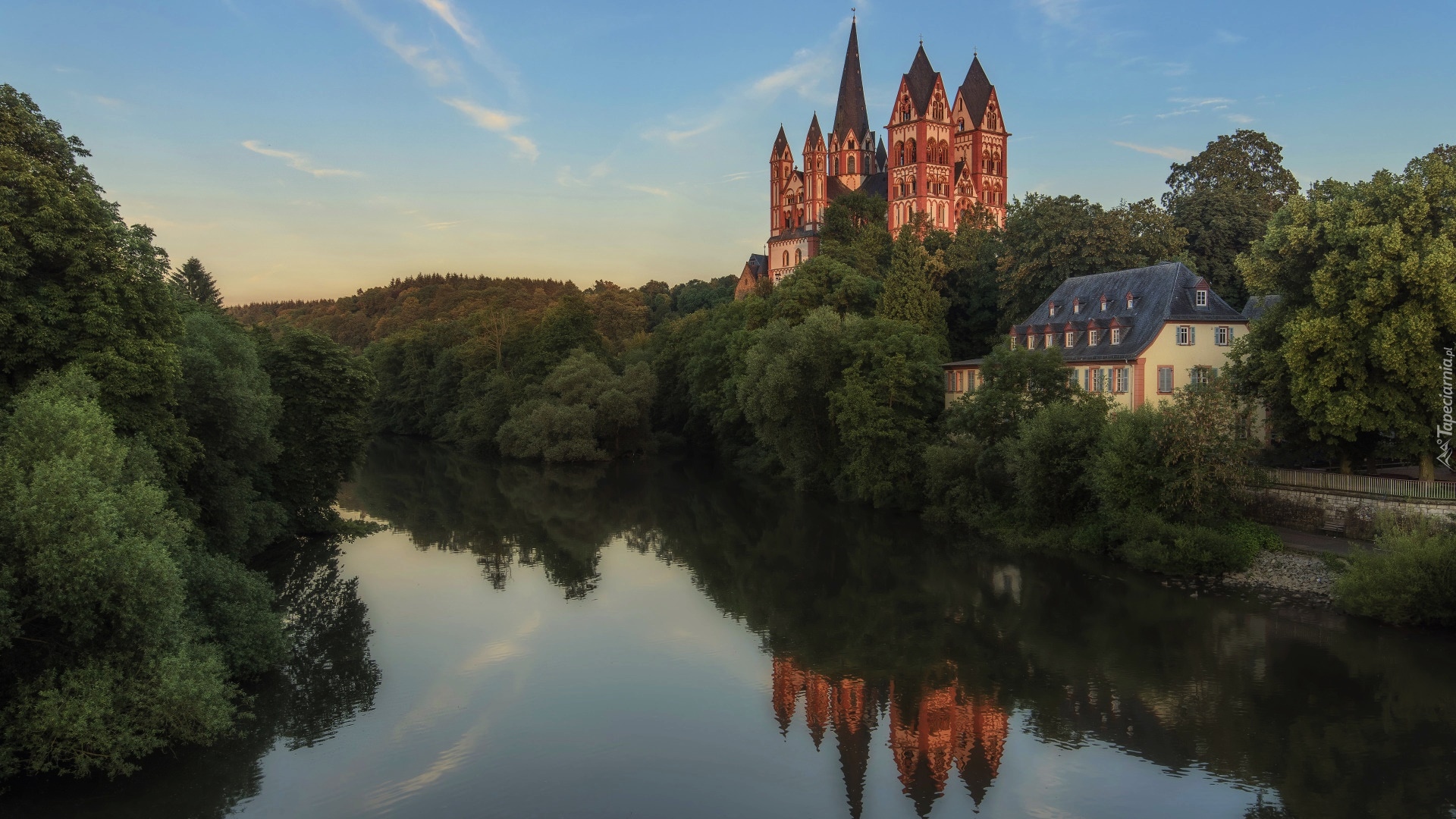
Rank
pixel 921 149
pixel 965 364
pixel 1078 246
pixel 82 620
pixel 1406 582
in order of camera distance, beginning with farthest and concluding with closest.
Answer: pixel 921 149 → pixel 1078 246 → pixel 965 364 → pixel 1406 582 → pixel 82 620

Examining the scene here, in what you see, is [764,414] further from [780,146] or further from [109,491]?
[780,146]

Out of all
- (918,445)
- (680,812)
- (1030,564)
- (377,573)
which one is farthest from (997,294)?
(680,812)

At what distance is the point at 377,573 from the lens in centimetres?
3200

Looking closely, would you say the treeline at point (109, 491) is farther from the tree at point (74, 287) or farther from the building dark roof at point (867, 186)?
the building dark roof at point (867, 186)

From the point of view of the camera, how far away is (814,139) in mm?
110000

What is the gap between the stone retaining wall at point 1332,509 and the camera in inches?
1059

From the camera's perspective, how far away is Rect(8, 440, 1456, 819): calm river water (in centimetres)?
1627

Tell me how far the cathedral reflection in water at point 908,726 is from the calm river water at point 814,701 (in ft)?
0.21

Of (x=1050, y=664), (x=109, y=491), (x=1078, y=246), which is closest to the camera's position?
(x=109, y=491)

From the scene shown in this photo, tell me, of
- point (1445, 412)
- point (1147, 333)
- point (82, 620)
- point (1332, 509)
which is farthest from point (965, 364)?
point (82, 620)

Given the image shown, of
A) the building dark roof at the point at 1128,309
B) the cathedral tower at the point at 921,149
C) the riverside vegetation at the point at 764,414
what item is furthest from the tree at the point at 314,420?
the cathedral tower at the point at 921,149

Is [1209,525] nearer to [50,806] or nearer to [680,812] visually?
[680,812]

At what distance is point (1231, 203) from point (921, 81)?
5263 cm

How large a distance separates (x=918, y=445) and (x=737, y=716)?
75.3ft
